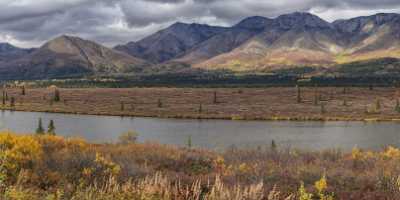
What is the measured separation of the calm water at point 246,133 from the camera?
55.6 m

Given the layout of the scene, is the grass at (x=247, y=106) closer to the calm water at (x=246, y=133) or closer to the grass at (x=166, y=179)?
the calm water at (x=246, y=133)

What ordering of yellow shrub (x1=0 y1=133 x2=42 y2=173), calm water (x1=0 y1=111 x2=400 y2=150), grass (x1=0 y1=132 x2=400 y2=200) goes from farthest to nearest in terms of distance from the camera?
calm water (x1=0 y1=111 x2=400 y2=150) → yellow shrub (x1=0 y1=133 x2=42 y2=173) → grass (x1=0 y1=132 x2=400 y2=200)

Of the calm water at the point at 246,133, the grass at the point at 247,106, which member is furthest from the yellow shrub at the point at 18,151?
the grass at the point at 247,106

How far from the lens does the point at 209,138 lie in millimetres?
59656

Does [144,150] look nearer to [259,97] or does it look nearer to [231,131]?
[231,131]

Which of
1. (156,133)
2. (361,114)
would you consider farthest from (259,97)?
(156,133)

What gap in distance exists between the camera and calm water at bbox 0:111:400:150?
2189 inches

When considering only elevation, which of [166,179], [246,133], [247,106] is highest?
[166,179]

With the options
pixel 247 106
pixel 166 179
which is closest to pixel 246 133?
pixel 247 106

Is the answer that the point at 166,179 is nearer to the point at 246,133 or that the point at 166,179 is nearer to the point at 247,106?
the point at 246,133

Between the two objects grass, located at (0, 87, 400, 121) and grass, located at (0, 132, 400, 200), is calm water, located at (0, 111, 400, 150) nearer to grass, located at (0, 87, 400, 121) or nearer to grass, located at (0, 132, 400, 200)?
grass, located at (0, 87, 400, 121)

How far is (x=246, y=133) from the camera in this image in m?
67.1

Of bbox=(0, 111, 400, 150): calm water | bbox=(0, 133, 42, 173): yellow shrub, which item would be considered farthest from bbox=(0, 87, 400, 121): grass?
bbox=(0, 133, 42, 173): yellow shrub

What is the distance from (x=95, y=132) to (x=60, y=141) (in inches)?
1874
